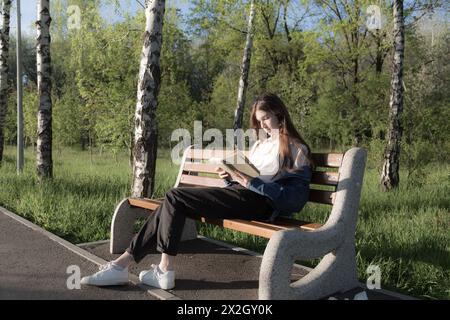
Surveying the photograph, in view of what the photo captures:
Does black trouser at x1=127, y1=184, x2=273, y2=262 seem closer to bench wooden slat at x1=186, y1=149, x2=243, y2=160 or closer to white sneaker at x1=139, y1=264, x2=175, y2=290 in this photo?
white sneaker at x1=139, y1=264, x2=175, y2=290

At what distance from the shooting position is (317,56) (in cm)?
2097

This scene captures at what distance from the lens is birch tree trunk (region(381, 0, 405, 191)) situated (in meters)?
9.45

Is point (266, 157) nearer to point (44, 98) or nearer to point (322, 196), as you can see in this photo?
point (322, 196)

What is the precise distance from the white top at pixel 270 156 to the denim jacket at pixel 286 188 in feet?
0.24

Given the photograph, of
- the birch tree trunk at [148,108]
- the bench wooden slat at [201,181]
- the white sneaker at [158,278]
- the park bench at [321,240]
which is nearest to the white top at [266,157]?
the park bench at [321,240]

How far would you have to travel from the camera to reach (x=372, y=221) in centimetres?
569

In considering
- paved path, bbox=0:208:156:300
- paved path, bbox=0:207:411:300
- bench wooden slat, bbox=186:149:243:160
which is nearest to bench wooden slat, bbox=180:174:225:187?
bench wooden slat, bbox=186:149:243:160

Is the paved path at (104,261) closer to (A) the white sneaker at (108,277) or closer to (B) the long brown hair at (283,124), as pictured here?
(A) the white sneaker at (108,277)

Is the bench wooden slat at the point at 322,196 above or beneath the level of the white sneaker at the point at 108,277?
above

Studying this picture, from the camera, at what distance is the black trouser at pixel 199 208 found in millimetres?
3510

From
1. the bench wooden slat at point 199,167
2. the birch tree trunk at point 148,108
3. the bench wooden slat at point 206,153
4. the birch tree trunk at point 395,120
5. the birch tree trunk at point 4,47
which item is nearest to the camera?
the bench wooden slat at point 206,153
